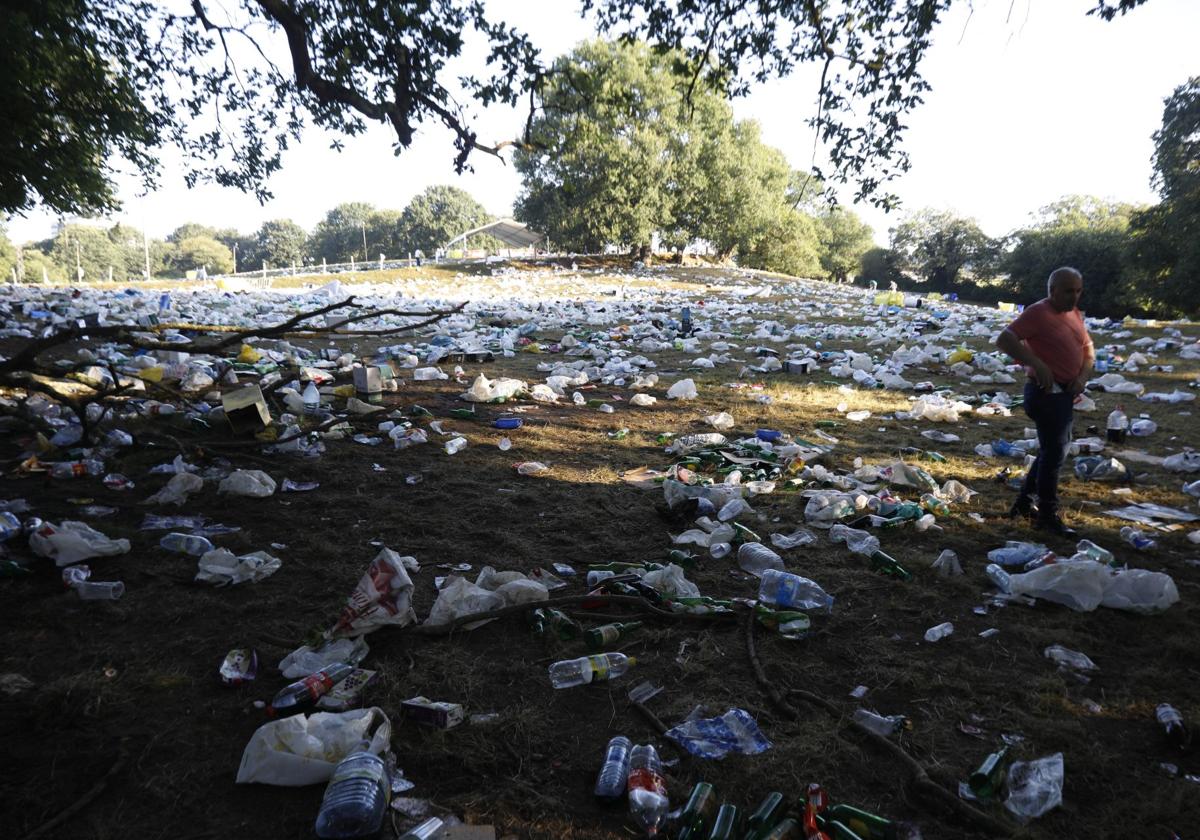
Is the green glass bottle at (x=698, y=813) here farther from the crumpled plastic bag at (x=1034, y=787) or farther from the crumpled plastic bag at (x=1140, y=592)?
the crumpled plastic bag at (x=1140, y=592)

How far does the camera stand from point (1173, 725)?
165cm

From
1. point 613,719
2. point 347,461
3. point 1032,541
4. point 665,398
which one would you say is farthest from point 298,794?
point 665,398

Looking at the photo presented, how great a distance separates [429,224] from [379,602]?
69.0 meters

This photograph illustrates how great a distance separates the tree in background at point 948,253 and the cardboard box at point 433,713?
39053 mm

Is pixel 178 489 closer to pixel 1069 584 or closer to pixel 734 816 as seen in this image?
pixel 734 816

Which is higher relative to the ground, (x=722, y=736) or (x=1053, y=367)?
(x=1053, y=367)

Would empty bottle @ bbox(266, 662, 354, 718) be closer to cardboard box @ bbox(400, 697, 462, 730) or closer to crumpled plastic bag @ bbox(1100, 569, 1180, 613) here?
cardboard box @ bbox(400, 697, 462, 730)

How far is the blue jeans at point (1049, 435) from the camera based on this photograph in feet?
9.60

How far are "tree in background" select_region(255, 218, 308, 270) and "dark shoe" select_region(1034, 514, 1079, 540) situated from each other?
81.9 metres

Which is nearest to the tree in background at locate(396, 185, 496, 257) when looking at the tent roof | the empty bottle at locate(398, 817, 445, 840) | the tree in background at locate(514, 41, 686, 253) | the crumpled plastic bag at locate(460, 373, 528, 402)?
the tent roof

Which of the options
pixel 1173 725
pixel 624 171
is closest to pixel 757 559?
pixel 1173 725

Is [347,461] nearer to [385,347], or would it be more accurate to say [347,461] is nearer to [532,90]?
[532,90]

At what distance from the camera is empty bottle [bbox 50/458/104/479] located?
3.34 meters

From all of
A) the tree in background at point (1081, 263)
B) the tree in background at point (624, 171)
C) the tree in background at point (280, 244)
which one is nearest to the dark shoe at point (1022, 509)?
the tree in background at point (624, 171)
